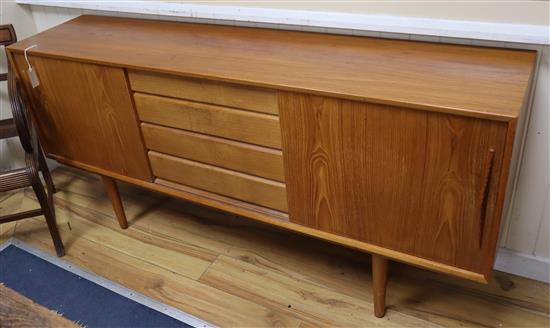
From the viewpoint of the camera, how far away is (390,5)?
135 centimetres

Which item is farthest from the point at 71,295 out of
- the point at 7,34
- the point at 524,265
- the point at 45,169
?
the point at 524,265

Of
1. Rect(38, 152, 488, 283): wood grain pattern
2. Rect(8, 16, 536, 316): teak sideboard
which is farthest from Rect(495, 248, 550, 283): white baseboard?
Rect(38, 152, 488, 283): wood grain pattern

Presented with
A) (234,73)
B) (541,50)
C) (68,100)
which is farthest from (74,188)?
(541,50)

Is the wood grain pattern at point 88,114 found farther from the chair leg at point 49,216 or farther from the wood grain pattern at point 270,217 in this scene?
the chair leg at point 49,216

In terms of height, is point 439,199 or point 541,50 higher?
point 541,50

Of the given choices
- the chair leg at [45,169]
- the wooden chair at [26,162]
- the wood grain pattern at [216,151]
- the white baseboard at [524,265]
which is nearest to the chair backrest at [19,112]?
the wooden chair at [26,162]

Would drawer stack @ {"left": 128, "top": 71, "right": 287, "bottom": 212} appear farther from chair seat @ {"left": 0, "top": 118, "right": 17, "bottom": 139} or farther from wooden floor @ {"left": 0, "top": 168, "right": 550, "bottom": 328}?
chair seat @ {"left": 0, "top": 118, "right": 17, "bottom": 139}

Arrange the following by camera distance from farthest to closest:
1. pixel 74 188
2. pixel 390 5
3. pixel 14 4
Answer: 1. pixel 74 188
2. pixel 14 4
3. pixel 390 5

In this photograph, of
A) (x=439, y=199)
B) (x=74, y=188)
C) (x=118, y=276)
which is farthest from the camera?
(x=74, y=188)

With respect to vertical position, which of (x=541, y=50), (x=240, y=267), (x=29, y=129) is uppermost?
(x=541, y=50)

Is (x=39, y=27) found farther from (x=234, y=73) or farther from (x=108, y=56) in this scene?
(x=234, y=73)

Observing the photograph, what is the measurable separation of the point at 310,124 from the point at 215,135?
0.33m

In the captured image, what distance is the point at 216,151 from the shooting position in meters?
1.42

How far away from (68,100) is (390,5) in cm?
108
